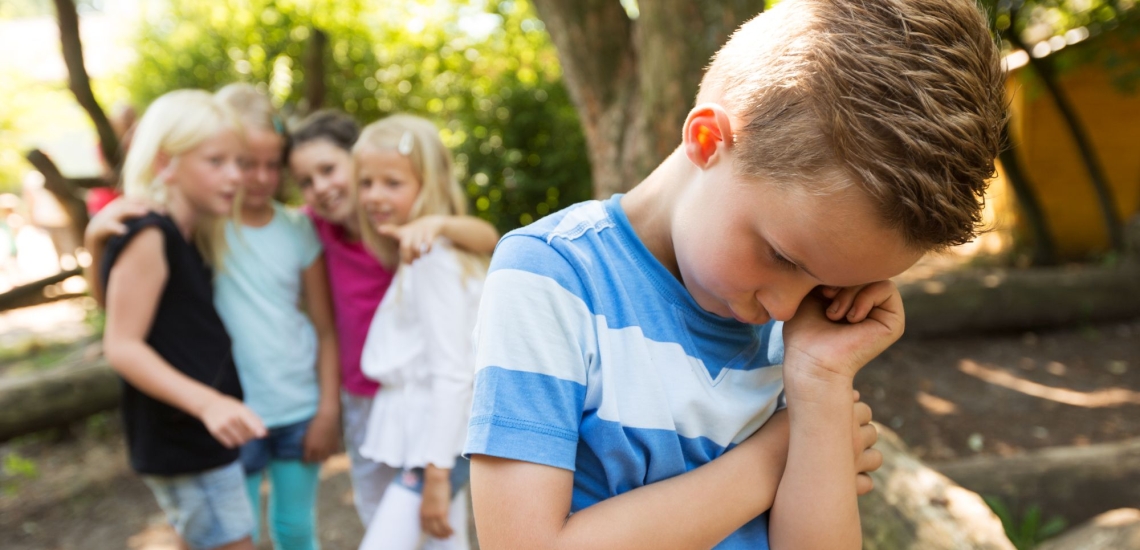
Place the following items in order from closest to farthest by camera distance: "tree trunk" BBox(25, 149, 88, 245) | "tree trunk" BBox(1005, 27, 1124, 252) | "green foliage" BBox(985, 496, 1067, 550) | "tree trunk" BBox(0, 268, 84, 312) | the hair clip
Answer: the hair clip, "green foliage" BBox(985, 496, 1067, 550), "tree trunk" BBox(25, 149, 88, 245), "tree trunk" BBox(0, 268, 84, 312), "tree trunk" BBox(1005, 27, 1124, 252)

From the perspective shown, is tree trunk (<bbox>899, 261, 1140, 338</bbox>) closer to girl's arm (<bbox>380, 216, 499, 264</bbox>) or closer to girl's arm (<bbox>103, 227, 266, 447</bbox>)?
girl's arm (<bbox>380, 216, 499, 264</bbox>)

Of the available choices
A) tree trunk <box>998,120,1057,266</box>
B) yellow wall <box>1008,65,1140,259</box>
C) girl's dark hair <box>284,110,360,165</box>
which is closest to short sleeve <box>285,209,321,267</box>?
girl's dark hair <box>284,110,360,165</box>

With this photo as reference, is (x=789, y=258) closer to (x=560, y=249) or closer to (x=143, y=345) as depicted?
(x=560, y=249)

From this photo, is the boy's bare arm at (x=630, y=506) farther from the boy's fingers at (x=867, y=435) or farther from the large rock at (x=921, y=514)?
the large rock at (x=921, y=514)

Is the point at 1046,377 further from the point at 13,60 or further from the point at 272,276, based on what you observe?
the point at 13,60

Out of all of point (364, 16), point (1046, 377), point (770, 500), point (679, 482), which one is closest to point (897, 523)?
point (770, 500)

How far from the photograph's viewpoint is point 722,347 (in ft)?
3.88

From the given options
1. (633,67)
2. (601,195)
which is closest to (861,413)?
(601,195)

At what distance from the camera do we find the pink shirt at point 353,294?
2.55 meters

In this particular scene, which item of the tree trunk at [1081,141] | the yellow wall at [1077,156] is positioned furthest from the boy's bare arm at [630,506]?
the yellow wall at [1077,156]

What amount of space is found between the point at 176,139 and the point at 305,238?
0.53m

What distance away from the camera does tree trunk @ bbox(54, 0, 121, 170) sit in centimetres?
455

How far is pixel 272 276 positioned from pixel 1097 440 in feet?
17.3

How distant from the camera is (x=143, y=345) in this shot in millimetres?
2164
